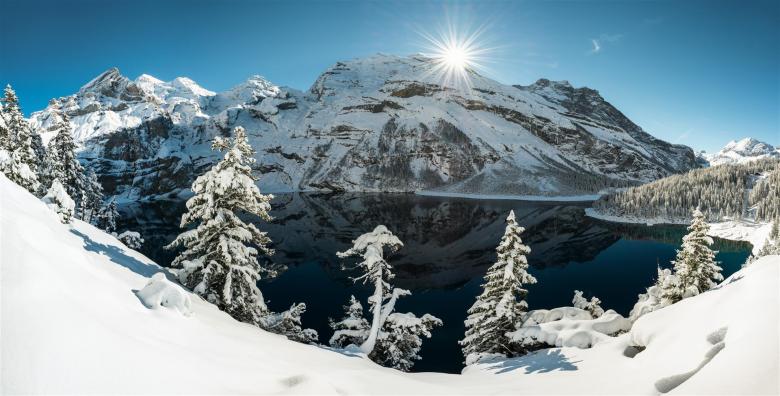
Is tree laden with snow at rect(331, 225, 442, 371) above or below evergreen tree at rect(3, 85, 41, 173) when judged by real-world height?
below

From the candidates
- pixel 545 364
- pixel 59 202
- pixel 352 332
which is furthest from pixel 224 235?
pixel 545 364

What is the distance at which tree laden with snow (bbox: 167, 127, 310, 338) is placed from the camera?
611 inches

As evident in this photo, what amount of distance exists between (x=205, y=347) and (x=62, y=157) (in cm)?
4715

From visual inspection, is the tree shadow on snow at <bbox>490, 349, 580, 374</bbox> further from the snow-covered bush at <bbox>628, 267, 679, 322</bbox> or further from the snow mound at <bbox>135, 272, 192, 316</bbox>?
the snow mound at <bbox>135, 272, 192, 316</bbox>

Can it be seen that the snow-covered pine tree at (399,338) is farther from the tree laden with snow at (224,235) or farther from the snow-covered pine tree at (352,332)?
the tree laden with snow at (224,235)

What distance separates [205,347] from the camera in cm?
810

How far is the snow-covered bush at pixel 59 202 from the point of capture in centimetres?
1295

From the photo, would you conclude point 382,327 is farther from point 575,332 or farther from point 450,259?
point 450,259

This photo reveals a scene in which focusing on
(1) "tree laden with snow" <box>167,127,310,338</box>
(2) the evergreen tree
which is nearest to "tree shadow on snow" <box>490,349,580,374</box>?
(1) "tree laden with snow" <box>167,127,310,338</box>

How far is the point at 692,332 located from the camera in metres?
8.86

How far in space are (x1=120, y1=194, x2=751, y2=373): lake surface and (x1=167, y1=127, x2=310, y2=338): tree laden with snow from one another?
19832 mm

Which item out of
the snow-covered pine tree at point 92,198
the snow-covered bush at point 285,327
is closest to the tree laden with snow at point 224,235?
the snow-covered bush at point 285,327

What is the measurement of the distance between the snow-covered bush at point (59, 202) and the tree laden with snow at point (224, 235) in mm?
3720

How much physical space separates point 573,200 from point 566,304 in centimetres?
17281
